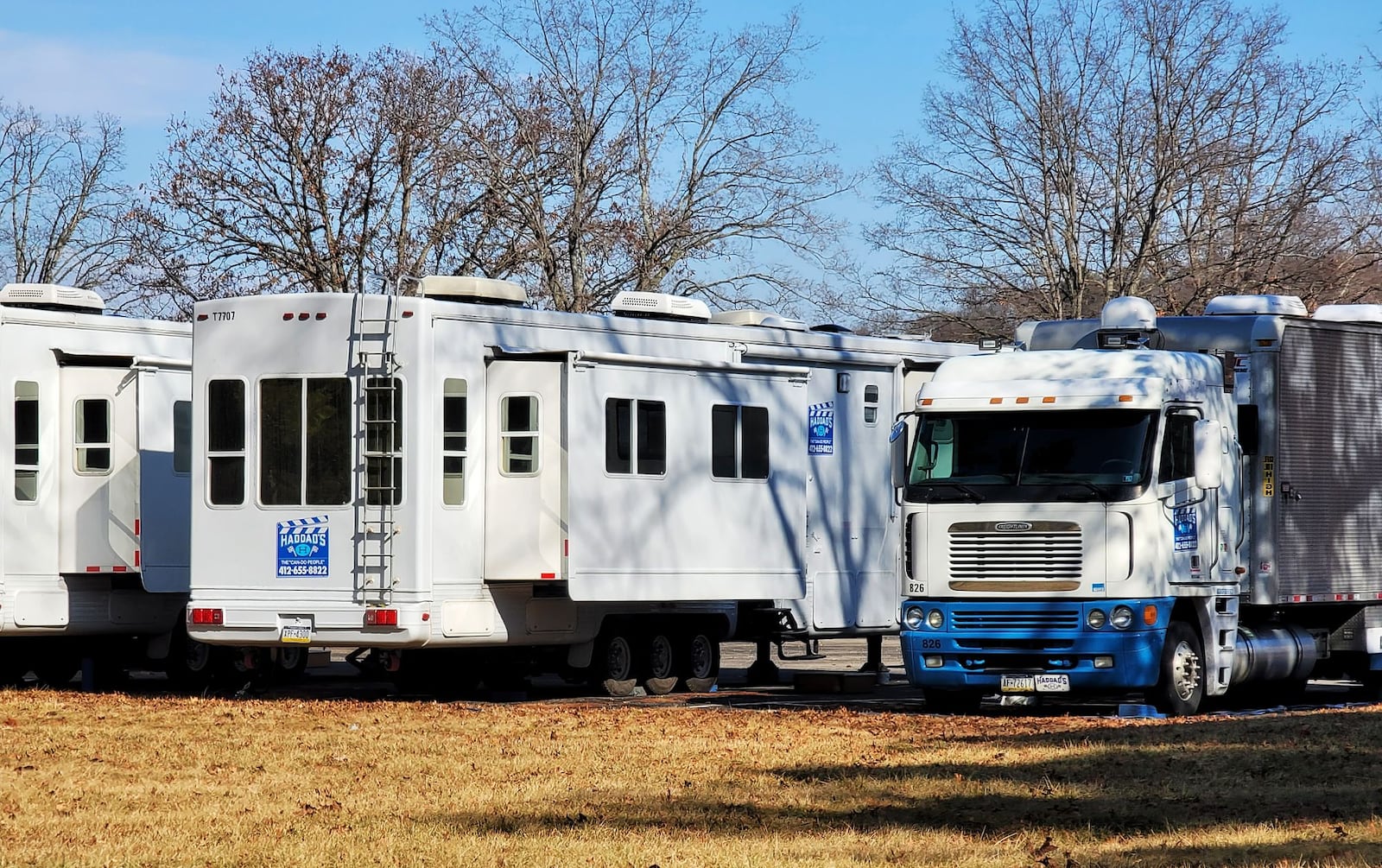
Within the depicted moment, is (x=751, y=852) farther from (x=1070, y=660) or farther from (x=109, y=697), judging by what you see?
(x=109, y=697)

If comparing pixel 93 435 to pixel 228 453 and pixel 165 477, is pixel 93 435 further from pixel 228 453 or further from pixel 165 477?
pixel 228 453

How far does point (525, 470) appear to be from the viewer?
57.3 ft

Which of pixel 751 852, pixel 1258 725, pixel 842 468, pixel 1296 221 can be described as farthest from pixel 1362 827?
pixel 1296 221

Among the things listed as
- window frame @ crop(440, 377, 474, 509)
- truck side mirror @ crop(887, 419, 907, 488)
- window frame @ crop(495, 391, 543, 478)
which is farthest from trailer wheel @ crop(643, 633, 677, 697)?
truck side mirror @ crop(887, 419, 907, 488)

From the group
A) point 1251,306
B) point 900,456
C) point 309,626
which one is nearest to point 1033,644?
point 900,456

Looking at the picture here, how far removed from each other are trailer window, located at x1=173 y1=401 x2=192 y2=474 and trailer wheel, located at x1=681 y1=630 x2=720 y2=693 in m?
5.05

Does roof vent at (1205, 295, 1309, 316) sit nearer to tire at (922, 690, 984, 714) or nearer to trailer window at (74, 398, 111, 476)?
tire at (922, 690, 984, 714)

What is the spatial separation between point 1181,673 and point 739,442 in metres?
4.73

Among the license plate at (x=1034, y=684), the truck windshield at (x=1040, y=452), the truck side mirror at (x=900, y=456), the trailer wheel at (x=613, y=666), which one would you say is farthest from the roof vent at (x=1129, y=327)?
the trailer wheel at (x=613, y=666)

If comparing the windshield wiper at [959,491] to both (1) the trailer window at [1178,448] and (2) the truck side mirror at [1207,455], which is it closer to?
(1) the trailer window at [1178,448]

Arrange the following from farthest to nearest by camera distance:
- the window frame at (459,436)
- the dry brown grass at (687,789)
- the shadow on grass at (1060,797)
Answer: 1. the window frame at (459,436)
2. the shadow on grass at (1060,797)
3. the dry brown grass at (687,789)

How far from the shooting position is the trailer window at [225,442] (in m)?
17.4

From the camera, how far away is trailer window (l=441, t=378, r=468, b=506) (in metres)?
17.3

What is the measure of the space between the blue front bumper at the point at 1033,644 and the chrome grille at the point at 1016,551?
0.24 m
